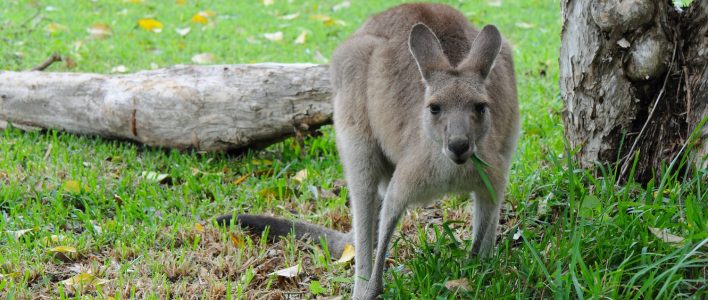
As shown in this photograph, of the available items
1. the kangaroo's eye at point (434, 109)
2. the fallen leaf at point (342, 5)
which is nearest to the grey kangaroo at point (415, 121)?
the kangaroo's eye at point (434, 109)

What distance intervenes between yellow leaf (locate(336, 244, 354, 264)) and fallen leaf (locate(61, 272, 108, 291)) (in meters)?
0.95

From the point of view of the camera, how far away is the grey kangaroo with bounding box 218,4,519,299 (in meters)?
2.60

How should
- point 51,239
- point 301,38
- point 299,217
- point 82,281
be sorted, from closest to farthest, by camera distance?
1. point 82,281
2. point 51,239
3. point 299,217
4. point 301,38

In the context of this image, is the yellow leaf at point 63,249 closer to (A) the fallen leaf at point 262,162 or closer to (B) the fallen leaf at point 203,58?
(A) the fallen leaf at point 262,162

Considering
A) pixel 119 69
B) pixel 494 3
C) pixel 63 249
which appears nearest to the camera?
pixel 63 249

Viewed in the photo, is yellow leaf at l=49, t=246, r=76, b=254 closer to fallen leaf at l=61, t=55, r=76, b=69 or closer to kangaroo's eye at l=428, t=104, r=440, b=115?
kangaroo's eye at l=428, t=104, r=440, b=115

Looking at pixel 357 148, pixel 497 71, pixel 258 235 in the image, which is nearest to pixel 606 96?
pixel 497 71

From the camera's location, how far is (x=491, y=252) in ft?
9.96

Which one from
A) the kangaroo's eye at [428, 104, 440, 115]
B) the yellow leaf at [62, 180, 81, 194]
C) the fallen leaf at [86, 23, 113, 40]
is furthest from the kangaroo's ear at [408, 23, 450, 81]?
the fallen leaf at [86, 23, 113, 40]

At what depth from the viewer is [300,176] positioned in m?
4.23

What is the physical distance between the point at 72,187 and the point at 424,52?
2.11 m

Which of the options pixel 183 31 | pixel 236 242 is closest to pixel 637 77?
pixel 236 242

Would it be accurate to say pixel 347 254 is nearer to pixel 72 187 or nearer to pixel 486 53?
pixel 486 53

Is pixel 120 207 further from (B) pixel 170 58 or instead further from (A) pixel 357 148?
(B) pixel 170 58
